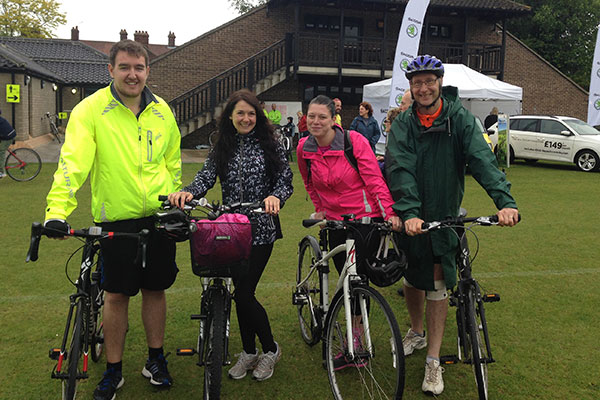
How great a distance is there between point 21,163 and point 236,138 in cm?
1056

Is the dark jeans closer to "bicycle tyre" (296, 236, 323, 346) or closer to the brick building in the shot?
"bicycle tyre" (296, 236, 323, 346)

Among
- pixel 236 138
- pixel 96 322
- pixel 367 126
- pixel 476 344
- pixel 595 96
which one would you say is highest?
pixel 595 96

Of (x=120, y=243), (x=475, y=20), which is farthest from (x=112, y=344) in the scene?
(x=475, y=20)

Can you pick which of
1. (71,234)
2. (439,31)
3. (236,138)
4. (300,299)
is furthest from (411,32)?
(71,234)

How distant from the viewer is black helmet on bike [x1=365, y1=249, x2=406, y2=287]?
10.3 ft

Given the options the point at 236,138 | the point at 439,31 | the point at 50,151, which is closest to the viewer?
the point at 236,138

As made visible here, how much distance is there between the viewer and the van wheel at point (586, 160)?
15578mm

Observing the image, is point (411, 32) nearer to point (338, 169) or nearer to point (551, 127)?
point (551, 127)

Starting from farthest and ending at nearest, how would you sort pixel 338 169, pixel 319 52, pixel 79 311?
pixel 319 52
pixel 338 169
pixel 79 311

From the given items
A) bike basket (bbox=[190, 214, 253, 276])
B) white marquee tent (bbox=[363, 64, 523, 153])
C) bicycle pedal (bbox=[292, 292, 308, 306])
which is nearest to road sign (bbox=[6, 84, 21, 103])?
white marquee tent (bbox=[363, 64, 523, 153])

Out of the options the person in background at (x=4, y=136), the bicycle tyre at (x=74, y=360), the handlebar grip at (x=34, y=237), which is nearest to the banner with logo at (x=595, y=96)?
the person in background at (x=4, y=136)

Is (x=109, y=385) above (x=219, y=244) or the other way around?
the other way around

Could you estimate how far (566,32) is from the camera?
35.5 meters

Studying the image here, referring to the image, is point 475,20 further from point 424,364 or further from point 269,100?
point 424,364
